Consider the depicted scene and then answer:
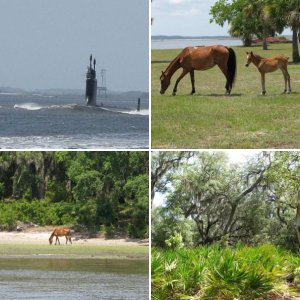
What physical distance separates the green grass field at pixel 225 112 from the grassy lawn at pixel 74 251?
11.1 ft

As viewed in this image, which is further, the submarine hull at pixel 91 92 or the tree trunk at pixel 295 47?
the submarine hull at pixel 91 92

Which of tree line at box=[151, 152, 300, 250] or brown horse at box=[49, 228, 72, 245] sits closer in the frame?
tree line at box=[151, 152, 300, 250]

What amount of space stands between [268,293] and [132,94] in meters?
3.45

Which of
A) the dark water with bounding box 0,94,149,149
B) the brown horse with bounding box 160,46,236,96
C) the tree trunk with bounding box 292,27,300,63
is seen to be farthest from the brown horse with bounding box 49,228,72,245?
the tree trunk with bounding box 292,27,300,63

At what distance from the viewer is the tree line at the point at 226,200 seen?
1260cm

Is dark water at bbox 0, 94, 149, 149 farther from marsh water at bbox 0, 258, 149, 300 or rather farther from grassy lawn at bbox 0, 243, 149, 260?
grassy lawn at bbox 0, 243, 149, 260

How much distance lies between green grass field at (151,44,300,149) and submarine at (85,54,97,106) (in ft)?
3.79

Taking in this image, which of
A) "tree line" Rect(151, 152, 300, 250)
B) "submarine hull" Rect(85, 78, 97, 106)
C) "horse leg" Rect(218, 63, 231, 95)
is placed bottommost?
"tree line" Rect(151, 152, 300, 250)

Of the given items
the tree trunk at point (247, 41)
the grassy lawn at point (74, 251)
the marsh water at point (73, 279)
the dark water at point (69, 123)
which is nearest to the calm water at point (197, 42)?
the tree trunk at point (247, 41)

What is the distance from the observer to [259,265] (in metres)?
12.0

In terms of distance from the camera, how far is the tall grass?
39.4ft

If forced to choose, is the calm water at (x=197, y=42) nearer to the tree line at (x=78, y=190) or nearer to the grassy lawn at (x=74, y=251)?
the tree line at (x=78, y=190)

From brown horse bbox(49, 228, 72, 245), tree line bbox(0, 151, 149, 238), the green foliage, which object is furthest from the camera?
brown horse bbox(49, 228, 72, 245)

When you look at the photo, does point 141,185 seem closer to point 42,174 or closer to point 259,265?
point 42,174
